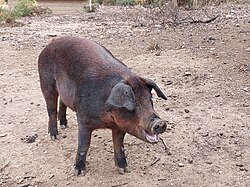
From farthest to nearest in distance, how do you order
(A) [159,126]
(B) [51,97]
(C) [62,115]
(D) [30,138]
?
(C) [62,115], (D) [30,138], (B) [51,97], (A) [159,126]

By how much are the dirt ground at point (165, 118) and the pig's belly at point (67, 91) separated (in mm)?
574

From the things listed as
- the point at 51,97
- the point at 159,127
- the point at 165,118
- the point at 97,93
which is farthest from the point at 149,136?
the point at 165,118

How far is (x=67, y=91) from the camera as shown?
13.7ft

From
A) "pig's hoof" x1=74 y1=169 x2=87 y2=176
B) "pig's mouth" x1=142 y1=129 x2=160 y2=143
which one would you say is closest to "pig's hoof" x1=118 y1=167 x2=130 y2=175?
"pig's hoof" x1=74 y1=169 x2=87 y2=176

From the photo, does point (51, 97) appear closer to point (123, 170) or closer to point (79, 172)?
point (79, 172)

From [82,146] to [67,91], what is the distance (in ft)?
1.63

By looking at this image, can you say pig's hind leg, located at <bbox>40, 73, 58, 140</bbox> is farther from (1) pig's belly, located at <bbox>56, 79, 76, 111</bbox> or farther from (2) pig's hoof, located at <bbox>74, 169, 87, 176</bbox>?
(2) pig's hoof, located at <bbox>74, 169, 87, 176</bbox>

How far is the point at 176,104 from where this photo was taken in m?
5.53

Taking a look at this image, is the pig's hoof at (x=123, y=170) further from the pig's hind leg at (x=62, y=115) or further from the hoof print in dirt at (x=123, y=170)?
the pig's hind leg at (x=62, y=115)

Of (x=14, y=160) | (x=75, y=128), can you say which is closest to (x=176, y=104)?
(x=75, y=128)

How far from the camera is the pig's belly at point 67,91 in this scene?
13.5 feet

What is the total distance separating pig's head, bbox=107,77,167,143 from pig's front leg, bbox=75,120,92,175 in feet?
1.29

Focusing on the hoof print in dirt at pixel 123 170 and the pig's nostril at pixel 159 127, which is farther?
the hoof print in dirt at pixel 123 170

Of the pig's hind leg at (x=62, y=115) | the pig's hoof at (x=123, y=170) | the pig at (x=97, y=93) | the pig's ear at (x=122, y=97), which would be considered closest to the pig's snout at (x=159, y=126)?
the pig at (x=97, y=93)
